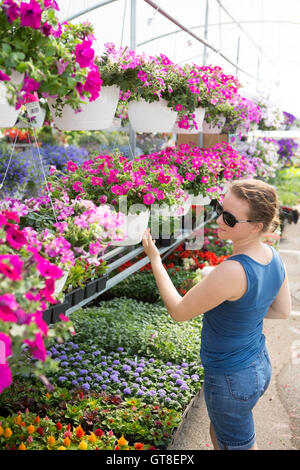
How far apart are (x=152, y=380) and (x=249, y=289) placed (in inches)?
46.2

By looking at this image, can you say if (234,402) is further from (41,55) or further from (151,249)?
(41,55)

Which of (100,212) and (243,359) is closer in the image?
(100,212)

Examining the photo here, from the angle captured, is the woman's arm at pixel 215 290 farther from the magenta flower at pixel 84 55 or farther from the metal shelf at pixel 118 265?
the magenta flower at pixel 84 55

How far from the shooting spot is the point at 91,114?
1.88 metres

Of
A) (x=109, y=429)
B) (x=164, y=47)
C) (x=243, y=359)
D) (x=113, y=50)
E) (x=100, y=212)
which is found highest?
(x=164, y=47)

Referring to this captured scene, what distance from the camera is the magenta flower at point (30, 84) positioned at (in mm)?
1090

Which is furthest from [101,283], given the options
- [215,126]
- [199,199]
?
[215,126]

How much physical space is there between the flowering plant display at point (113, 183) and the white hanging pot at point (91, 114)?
25 centimetres

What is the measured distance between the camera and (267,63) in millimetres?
10820

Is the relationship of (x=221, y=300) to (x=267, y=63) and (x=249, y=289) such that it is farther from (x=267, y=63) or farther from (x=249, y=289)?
(x=267, y=63)

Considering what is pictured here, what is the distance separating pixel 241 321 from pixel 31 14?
1.19 m

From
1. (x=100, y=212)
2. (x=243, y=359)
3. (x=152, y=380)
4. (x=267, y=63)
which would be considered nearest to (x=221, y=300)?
(x=243, y=359)

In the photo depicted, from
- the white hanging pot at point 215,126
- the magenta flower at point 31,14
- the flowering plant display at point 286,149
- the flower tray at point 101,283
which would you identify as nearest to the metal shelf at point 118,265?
the flower tray at point 101,283

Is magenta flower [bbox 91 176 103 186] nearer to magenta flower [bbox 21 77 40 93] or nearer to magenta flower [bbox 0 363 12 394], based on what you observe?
magenta flower [bbox 21 77 40 93]
